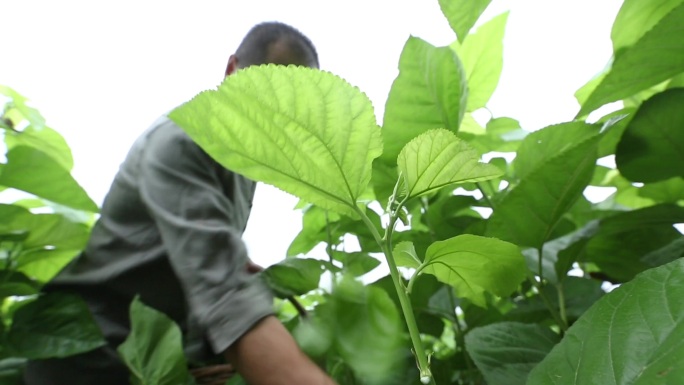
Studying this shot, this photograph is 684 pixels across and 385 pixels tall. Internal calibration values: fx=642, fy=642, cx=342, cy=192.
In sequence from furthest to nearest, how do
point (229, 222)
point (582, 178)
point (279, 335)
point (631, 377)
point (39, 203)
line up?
point (39, 203) < point (229, 222) < point (279, 335) < point (582, 178) < point (631, 377)

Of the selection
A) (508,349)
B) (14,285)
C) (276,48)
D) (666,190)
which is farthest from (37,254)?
(666,190)

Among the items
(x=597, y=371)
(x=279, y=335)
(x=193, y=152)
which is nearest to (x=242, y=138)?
(x=597, y=371)

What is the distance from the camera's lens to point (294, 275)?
430 mm

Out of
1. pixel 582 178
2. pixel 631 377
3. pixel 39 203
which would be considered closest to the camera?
pixel 631 377

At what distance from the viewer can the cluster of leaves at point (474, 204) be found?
0.70 feet

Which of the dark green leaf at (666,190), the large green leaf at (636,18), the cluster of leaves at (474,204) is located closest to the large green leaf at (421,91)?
the cluster of leaves at (474,204)

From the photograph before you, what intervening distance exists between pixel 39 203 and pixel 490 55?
50 centimetres

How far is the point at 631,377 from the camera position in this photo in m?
0.20

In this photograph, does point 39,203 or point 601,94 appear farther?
point 39,203

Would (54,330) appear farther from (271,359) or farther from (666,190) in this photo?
(666,190)

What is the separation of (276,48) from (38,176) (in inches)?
11.9

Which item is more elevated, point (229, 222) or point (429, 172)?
point (429, 172)

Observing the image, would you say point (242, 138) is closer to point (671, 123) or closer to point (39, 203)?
point (671, 123)

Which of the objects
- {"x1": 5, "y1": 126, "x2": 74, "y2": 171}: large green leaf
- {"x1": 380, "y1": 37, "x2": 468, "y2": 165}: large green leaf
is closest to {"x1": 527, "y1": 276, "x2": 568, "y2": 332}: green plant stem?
{"x1": 380, "y1": 37, "x2": 468, "y2": 165}: large green leaf
